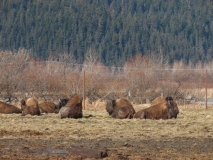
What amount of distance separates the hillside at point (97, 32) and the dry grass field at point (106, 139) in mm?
92820

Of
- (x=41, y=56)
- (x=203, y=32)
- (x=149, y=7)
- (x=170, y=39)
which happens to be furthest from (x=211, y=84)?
(x=149, y=7)

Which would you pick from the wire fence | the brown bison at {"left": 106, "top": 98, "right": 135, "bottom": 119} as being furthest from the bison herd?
the wire fence

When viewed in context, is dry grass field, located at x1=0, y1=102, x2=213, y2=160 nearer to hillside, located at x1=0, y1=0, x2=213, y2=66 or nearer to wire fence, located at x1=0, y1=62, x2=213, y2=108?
wire fence, located at x1=0, y1=62, x2=213, y2=108

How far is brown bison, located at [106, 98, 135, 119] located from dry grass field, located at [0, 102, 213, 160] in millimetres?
1050

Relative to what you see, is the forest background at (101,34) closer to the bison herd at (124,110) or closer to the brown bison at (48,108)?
the brown bison at (48,108)

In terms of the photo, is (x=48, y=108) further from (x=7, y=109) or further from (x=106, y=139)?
(x=106, y=139)

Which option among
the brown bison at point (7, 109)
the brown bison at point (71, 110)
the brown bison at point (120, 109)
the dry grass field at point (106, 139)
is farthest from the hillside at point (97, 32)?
the dry grass field at point (106, 139)

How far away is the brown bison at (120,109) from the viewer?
71.8 feet

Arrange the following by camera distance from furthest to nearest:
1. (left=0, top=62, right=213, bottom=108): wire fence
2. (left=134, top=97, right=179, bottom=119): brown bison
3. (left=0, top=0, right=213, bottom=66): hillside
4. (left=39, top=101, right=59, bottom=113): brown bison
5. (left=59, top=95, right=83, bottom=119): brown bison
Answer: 1. (left=0, top=0, right=213, bottom=66): hillside
2. (left=0, top=62, right=213, bottom=108): wire fence
3. (left=39, top=101, right=59, bottom=113): brown bison
4. (left=59, top=95, right=83, bottom=119): brown bison
5. (left=134, top=97, right=179, bottom=119): brown bison

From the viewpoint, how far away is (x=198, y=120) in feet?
68.9

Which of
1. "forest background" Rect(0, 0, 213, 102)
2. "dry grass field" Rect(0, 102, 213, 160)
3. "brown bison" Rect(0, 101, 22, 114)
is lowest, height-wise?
"dry grass field" Rect(0, 102, 213, 160)

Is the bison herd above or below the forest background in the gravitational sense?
below

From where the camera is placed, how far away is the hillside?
400 ft

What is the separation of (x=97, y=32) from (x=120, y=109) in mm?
107038
